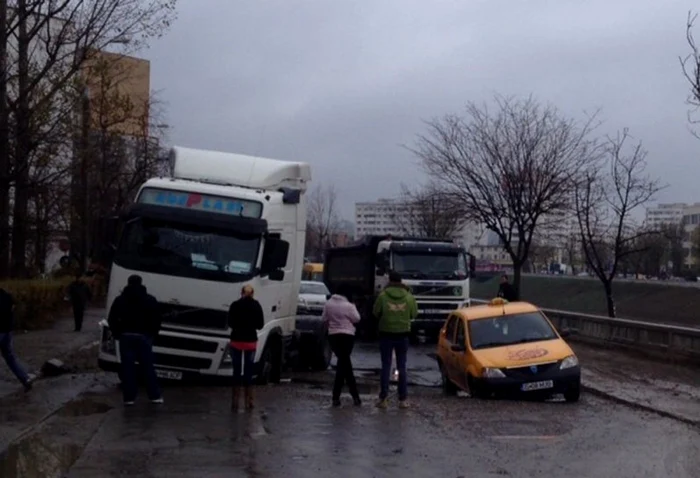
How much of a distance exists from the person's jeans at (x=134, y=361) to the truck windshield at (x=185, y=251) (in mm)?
2137

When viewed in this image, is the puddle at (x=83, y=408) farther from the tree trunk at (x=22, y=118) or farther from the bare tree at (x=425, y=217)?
the bare tree at (x=425, y=217)

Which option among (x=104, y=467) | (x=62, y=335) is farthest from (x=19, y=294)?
(x=104, y=467)

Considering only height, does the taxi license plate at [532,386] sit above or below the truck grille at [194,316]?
below

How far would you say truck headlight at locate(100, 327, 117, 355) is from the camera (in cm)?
1744

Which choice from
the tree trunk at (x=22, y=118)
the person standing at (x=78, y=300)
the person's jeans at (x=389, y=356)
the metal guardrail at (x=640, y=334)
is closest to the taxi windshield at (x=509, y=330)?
the person's jeans at (x=389, y=356)

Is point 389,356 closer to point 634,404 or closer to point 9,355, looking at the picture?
point 634,404

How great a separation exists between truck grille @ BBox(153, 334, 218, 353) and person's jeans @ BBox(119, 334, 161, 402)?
6.41ft

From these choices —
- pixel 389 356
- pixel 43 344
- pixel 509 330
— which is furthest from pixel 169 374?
pixel 43 344

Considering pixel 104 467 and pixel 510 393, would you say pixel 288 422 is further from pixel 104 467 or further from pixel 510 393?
pixel 510 393

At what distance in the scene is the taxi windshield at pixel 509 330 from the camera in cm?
1830

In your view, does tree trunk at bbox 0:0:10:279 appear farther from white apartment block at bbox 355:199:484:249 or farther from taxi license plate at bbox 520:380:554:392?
taxi license plate at bbox 520:380:554:392

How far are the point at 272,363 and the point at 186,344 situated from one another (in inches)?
87.6

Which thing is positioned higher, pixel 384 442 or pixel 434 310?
pixel 434 310

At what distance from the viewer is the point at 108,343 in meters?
17.5
